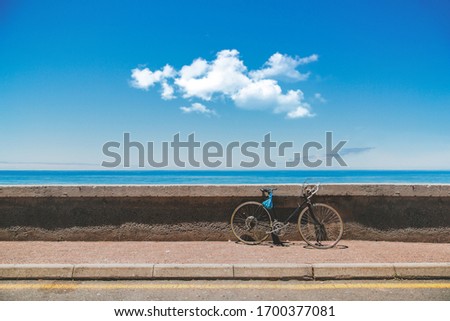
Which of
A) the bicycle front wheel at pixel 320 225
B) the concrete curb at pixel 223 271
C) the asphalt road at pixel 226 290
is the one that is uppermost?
the bicycle front wheel at pixel 320 225

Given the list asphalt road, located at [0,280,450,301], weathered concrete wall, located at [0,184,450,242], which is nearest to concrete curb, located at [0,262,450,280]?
asphalt road, located at [0,280,450,301]

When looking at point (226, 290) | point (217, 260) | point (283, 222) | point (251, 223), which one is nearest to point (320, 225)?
point (283, 222)

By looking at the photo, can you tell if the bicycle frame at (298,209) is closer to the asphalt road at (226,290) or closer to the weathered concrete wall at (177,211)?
the weathered concrete wall at (177,211)

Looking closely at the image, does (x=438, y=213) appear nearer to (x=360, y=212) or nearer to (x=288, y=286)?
(x=360, y=212)

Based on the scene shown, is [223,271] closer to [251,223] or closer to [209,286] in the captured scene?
[209,286]

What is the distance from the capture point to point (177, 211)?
746 centimetres

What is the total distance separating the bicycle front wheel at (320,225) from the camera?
738 cm

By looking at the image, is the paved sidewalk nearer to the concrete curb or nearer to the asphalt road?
the concrete curb

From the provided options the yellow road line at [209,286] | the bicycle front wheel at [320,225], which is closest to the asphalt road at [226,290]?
the yellow road line at [209,286]

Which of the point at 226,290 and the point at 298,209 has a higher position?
the point at 298,209

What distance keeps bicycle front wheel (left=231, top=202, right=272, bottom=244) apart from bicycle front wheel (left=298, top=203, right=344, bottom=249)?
0.67 meters

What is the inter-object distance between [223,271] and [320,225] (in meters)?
2.77

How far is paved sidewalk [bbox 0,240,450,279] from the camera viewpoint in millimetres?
5348
